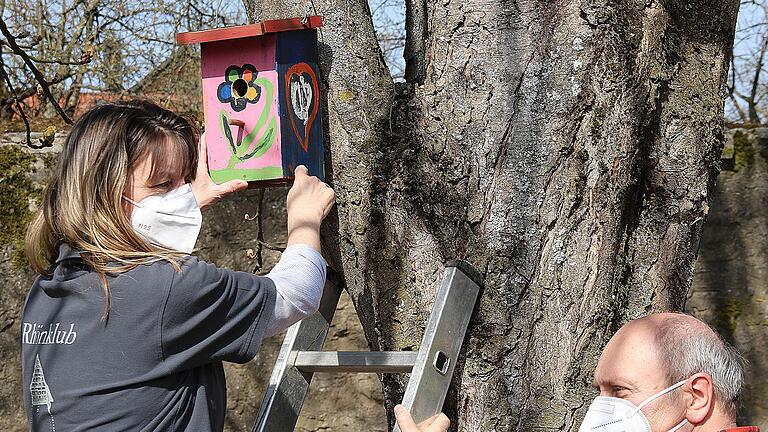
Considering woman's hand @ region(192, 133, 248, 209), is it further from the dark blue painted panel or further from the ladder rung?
the ladder rung

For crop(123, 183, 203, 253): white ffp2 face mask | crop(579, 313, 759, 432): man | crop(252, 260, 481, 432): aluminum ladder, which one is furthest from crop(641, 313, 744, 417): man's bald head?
crop(123, 183, 203, 253): white ffp2 face mask

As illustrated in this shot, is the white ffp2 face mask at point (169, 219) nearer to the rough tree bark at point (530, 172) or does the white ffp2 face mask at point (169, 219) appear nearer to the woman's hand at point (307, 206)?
the woman's hand at point (307, 206)

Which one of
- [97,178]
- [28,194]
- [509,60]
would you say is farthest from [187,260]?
[28,194]

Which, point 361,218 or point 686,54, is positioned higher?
point 686,54

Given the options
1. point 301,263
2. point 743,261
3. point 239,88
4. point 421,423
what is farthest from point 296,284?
point 743,261

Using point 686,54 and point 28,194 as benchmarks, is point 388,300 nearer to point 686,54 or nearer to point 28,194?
point 686,54

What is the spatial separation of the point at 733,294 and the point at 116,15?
4113 mm

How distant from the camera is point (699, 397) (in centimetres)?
182

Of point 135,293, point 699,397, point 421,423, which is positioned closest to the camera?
point 135,293

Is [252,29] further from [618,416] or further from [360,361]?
[618,416]

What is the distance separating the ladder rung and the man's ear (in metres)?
0.60

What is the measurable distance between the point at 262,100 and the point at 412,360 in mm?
712

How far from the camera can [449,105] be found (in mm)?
2156

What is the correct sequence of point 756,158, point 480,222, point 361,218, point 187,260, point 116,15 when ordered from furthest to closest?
point 116,15, point 756,158, point 361,218, point 480,222, point 187,260
